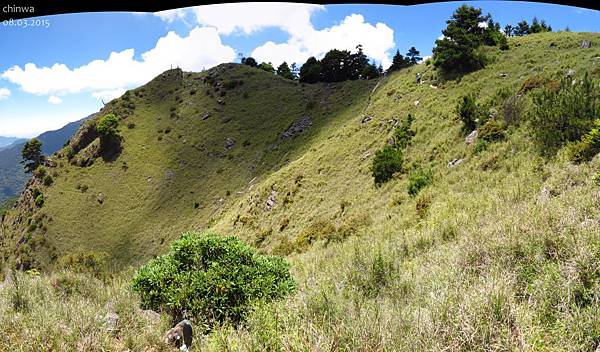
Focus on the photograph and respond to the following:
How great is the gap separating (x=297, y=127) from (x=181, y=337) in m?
61.5

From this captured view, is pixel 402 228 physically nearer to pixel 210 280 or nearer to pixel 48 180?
pixel 210 280

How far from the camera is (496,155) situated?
20.2m

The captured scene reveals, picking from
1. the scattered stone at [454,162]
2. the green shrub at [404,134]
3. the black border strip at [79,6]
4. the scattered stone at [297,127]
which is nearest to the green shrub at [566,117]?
the scattered stone at [454,162]

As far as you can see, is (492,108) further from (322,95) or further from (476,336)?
(322,95)

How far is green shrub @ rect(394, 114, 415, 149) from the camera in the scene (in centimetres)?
3164

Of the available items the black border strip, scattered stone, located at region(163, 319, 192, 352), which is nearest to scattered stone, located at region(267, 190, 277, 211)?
scattered stone, located at region(163, 319, 192, 352)

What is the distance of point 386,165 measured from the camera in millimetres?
28594

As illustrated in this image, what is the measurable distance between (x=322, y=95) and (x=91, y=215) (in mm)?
51092

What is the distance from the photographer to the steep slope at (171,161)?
60000 mm

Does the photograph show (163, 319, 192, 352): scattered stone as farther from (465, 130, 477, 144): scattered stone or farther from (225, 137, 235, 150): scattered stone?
(225, 137, 235, 150): scattered stone

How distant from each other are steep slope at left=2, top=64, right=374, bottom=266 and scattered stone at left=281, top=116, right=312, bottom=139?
9.0 inches

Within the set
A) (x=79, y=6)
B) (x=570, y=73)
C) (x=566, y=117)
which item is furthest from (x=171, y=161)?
(x=79, y=6)

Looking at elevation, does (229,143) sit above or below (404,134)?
above

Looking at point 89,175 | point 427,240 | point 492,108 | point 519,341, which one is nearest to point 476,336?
point 519,341
